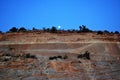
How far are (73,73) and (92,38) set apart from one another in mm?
7092

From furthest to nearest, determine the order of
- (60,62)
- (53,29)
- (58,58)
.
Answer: (53,29) → (58,58) → (60,62)

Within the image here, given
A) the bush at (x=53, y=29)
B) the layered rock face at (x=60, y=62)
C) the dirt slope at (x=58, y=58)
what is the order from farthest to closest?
1. the bush at (x=53, y=29)
2. the dirt slope at (x=58, y=58)
3. the layered rock face at (x=60, y=62)

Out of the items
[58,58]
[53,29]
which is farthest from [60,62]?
[53,29]

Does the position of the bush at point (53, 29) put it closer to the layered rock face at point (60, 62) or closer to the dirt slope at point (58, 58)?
the dirt slope at point (58, 58)

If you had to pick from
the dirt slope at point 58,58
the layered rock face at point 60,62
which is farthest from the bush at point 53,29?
the layered rock face at point 60,62

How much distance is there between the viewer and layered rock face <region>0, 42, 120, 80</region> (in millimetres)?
19969

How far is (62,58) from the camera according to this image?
22.5 m

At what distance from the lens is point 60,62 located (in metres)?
21.4

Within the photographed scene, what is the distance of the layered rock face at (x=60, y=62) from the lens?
1997cm

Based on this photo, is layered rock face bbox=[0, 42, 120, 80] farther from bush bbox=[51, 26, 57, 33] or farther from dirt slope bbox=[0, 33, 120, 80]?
bush bbox=[51, 26, 57, 33]

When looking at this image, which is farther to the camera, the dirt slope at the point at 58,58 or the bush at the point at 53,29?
the bush at the point at 53,29

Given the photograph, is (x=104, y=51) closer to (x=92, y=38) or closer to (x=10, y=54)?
(x=92, y=38)

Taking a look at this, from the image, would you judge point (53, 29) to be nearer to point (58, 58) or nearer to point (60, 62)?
point (58, 58)

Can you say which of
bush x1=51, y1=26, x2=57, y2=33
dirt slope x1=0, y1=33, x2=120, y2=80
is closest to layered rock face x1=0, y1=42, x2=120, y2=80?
dirt slope x1=0, y1=33, x2=120, y2=80
